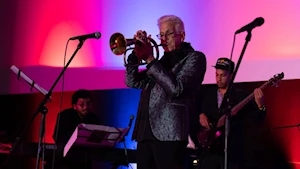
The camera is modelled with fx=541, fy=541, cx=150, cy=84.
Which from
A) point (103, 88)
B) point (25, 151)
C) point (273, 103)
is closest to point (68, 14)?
point (103, 88)

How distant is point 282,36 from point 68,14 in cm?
257

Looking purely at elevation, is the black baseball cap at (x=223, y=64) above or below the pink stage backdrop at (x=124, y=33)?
below

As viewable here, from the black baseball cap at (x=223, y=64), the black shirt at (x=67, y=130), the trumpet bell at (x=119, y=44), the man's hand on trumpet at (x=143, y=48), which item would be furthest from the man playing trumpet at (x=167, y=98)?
the black shirt at (x=67, y=130)

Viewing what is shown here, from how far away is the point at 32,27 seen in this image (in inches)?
243

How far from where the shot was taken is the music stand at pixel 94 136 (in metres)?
4.37

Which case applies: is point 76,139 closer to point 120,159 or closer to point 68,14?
point 120,159

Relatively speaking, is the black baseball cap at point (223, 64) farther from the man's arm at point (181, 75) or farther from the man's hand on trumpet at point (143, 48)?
the man's hand on trumpet at point (143, 48)

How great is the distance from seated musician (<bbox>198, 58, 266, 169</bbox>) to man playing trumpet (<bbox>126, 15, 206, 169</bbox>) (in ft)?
2.47

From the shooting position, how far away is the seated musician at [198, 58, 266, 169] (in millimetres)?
4105

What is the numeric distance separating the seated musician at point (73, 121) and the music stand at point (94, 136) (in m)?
0.38

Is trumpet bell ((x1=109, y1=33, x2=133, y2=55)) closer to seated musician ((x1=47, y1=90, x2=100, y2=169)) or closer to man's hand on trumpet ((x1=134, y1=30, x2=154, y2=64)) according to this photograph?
man's hand on trumpet ((x1=134, y1=30, x2=154, y2=64))

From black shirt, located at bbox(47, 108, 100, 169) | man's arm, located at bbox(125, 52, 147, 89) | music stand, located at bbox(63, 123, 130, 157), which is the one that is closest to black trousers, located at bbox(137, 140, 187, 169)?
man's arm, located at bbox(125, 52, 147, 89)

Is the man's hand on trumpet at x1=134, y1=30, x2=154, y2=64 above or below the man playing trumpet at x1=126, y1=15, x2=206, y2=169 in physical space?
above

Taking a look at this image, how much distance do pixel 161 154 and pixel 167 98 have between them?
0.34 m
